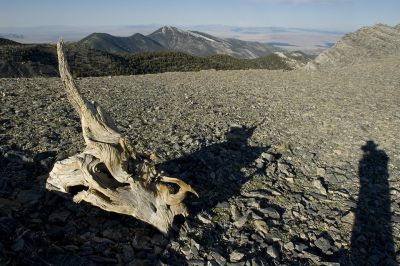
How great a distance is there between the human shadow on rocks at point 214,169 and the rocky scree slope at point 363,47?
29.0 meters

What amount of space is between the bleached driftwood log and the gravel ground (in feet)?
1.35

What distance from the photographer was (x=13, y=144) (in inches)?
456

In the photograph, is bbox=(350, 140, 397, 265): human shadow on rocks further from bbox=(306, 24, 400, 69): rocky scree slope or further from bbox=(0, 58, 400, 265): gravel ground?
bbox=(306, 24, 400, 69): rocky scree slope

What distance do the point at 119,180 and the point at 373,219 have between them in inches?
268

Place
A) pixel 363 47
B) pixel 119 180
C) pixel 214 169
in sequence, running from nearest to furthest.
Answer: pixel 119 180
pixel 214 169
pixel 363 47

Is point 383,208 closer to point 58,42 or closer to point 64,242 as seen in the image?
point 64,242

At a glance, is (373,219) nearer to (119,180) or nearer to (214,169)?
(214,169)

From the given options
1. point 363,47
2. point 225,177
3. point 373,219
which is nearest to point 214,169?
point 225,177

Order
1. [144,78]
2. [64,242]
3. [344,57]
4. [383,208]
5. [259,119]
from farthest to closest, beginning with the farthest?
1. [344,57]
2. [144,78]
3. [259,119]
4. [383,208]
5. [64,242]

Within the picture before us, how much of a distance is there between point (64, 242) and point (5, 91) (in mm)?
12546

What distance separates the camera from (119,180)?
8680 mm

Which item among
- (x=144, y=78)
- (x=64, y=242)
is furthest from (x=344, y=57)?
(x=64, y=242)

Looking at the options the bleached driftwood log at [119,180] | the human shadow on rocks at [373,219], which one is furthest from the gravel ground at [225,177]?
the bleached driftwood log at [119,180]

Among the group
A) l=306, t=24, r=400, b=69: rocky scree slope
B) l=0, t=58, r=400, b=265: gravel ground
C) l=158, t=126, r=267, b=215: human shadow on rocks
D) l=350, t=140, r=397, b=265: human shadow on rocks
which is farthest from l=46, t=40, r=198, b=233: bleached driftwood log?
l=306, t=24, r=400, b=69: rocky scree slope
